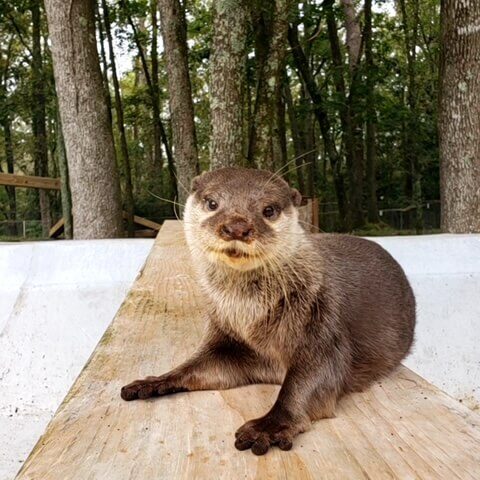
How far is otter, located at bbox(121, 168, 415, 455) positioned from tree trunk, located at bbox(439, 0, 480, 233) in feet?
13.6

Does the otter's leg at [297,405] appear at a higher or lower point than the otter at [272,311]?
lower

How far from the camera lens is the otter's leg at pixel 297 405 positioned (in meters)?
→ 1.31

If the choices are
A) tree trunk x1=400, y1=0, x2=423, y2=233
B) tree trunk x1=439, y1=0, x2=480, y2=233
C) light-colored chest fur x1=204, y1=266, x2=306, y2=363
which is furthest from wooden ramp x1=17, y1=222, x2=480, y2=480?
tree trunk x1=400, y1=0, x2=423, y2=233

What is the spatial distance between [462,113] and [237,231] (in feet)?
16.3

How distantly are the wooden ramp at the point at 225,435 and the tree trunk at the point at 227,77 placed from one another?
14.4 ft

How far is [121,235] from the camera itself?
7.22 meters

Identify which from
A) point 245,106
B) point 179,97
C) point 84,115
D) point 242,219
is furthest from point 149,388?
point 245,106

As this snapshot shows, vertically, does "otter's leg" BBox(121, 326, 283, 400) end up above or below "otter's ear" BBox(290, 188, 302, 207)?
below

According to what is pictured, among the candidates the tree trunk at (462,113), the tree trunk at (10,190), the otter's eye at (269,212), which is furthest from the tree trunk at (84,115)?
the tree trunk at (10,190)

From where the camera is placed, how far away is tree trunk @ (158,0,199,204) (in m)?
8.42

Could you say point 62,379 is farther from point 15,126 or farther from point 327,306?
point 15,126

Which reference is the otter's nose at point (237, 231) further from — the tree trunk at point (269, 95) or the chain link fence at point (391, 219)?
the chain link fence at point (391, 219)

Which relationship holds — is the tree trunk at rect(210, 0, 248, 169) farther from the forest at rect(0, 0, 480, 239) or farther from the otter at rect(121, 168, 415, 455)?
the otter at rect(121, 168, 415, 455)

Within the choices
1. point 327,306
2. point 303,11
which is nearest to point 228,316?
point 327,306
